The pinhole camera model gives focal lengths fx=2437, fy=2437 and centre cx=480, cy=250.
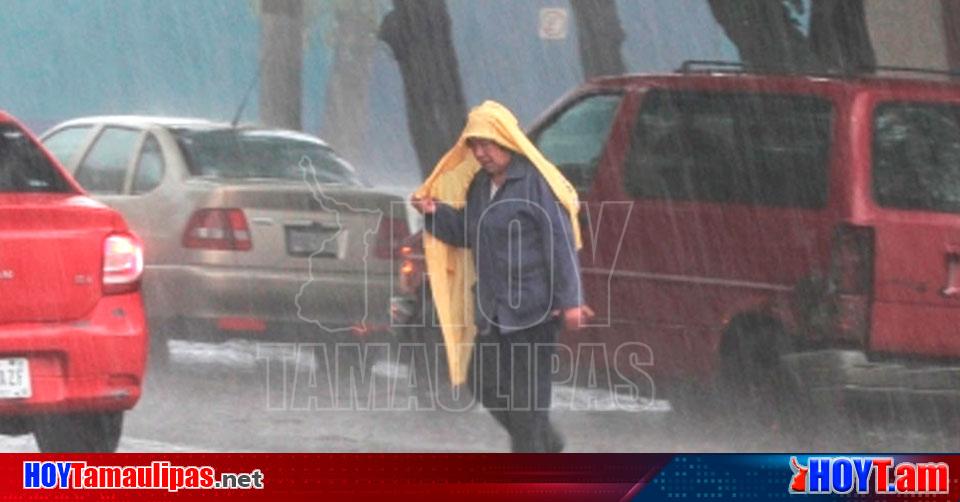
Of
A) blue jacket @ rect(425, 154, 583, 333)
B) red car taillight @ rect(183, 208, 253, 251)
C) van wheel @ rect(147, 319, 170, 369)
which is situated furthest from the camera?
red car taillight @ rect(183, 208, 253, 251)

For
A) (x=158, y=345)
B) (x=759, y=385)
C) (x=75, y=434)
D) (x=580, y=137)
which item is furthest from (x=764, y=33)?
(x=75, y=434)

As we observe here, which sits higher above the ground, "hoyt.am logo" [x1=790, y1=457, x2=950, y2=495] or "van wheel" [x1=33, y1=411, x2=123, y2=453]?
"van wheel" [x1=33, y1=411, x2=123, y2=453]

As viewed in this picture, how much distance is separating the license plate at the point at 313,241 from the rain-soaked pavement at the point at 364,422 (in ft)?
1.58

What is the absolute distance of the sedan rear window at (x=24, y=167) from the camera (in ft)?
30.5

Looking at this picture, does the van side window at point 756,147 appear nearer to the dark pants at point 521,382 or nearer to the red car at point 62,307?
the dark pants at point 521,382

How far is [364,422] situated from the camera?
986 centimetres

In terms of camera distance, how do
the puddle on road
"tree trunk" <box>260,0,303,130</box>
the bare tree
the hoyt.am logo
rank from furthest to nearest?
the puddle on road, the bare tree, "tree trunk" <box>260,0,303,130</box>, the hoyt.am logo

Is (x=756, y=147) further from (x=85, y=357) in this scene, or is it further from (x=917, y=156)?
(x=85, y=357)

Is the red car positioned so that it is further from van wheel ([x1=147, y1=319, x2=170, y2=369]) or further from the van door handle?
the van door handle

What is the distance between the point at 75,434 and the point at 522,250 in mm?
1916

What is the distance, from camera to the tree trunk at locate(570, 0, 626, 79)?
9438 mm

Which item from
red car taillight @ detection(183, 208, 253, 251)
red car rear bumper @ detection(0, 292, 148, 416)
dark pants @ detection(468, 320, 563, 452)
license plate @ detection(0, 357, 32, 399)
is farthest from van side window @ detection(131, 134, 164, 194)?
dark pants @ detection(468, 320, 563, 452)

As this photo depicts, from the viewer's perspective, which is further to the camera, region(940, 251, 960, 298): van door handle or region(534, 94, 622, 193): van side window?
region(534, 94, 622, 193): van side window

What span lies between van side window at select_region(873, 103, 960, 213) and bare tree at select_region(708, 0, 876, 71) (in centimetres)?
27
